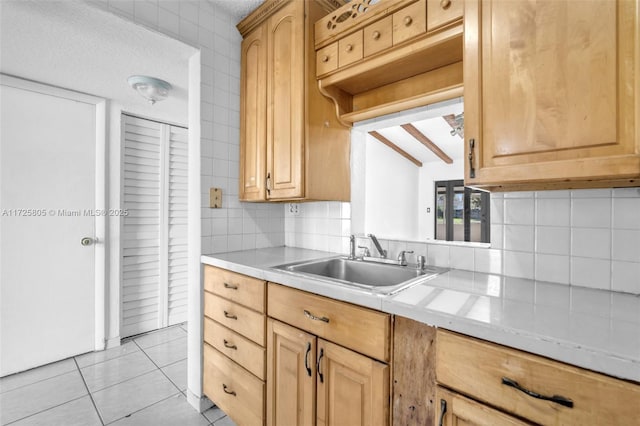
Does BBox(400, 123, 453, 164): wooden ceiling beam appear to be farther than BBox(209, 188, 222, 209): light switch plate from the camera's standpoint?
Yes

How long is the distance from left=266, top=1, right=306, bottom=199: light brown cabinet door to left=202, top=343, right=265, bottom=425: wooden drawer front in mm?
966

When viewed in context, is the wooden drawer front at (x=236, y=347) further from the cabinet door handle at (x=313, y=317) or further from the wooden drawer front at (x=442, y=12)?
the wooden drawer front at (x=442, y=12)

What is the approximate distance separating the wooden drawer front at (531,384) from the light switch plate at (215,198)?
1.50m

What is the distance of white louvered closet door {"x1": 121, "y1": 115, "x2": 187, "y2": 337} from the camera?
264cm

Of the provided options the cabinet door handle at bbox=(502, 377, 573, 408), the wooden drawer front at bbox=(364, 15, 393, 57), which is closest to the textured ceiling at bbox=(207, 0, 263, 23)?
the wooden drawer front at bbox=(364, 15, 393, 57)

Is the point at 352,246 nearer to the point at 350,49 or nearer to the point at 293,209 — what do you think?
the point at 293,209

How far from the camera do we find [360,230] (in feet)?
6.19

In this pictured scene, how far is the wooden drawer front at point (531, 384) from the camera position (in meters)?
0.57

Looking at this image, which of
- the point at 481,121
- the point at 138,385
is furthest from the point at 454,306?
the point at 138,385

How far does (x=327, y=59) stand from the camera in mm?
1543

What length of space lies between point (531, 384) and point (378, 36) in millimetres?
1418

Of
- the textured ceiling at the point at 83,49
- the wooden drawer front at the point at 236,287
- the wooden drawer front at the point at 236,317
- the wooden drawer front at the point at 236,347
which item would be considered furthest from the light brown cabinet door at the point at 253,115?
the wooden drawer front at the point at 236,347

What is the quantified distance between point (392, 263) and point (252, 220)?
1046 millimetres

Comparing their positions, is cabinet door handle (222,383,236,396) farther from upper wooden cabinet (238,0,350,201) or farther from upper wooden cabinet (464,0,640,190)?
upper wooden cabinet (464,0,640,190)
